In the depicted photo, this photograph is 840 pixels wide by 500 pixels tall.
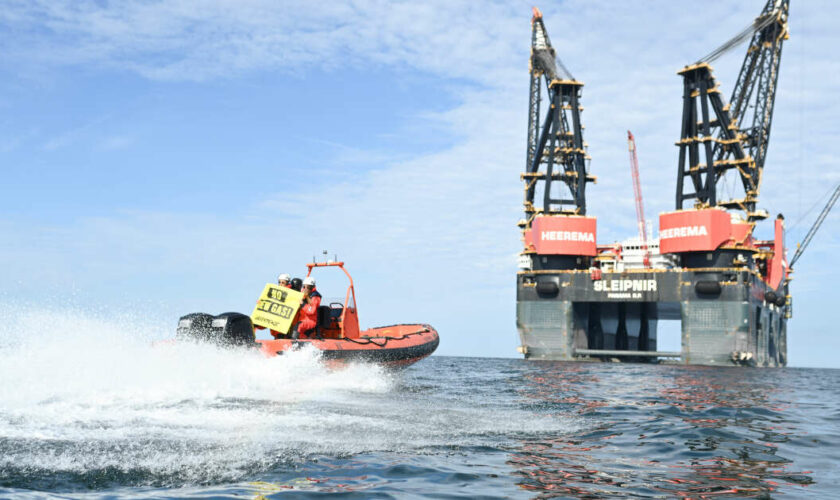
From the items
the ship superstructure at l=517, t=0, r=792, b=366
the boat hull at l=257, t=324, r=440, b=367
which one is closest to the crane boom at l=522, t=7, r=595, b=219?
the ship superstructure at l=517, t=0, r=792, b=366

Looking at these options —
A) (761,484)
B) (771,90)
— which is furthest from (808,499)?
(771,90)

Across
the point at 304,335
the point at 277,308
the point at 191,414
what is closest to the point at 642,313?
the point at 304,335

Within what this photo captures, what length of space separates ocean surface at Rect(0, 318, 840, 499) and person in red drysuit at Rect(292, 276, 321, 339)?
2126mm

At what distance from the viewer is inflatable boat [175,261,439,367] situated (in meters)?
12.0

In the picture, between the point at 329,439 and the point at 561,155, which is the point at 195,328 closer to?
the point at 329,439

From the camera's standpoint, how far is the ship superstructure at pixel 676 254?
4312 cm

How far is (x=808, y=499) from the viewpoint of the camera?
5.61 metres

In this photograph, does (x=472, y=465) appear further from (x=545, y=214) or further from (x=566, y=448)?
(x=545, y=214)

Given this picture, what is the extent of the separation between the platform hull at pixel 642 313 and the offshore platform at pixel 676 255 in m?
0.07

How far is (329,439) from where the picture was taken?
731cm

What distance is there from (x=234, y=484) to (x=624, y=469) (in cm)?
364

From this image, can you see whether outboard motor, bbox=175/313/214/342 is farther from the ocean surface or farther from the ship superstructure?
the ship superstructure

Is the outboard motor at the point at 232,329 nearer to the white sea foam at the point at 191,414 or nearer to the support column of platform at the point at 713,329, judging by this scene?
the white sea foam at the point at 191,414

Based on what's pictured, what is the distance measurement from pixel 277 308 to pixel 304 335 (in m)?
1.02
